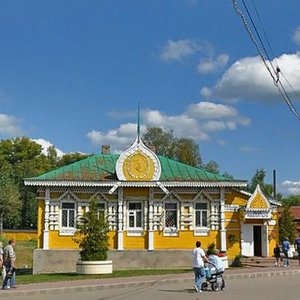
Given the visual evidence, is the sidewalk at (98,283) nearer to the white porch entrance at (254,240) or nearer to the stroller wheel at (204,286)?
the stroller wheel at (204,286)

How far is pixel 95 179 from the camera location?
113 ft

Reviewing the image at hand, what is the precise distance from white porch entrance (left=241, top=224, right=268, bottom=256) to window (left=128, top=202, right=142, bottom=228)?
6.14m

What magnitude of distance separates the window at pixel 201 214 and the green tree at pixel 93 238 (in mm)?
8604

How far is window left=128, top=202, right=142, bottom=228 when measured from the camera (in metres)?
34.7

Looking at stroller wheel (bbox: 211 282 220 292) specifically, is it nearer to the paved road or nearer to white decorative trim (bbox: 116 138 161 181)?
the paved road

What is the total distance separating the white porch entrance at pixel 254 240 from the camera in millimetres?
35688

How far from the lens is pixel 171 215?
115ft

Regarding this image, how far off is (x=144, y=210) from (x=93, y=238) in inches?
315

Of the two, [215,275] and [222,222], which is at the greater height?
[222,222]

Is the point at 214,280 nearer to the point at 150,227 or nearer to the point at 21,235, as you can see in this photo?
the point at 150,227

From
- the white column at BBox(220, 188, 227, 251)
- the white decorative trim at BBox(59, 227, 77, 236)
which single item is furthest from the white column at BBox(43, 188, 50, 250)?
the white column at BBox(220, 188, 227, 251)

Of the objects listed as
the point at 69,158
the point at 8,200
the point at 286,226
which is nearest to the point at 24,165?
the point at 69,158

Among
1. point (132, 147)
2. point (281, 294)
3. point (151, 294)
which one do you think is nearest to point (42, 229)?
point (132, 147)

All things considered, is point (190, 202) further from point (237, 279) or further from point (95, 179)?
point (237, 279)
